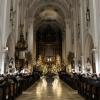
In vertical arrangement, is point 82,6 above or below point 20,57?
above

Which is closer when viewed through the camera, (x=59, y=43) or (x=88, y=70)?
(x=88, y=70)

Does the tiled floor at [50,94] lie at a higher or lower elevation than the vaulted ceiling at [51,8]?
lower

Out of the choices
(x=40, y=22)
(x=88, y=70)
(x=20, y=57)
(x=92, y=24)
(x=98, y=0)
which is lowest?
(x=88, y=70)

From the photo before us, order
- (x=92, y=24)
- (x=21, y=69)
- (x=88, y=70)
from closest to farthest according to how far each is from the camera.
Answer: (x=92, y=24) → (x=88, y=70) → (x=21, y=69)

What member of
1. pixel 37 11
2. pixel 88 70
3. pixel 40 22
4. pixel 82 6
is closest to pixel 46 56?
pixel 40 22

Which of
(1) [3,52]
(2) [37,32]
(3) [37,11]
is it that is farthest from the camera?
(2) [37,32]

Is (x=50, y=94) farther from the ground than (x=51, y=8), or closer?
closer

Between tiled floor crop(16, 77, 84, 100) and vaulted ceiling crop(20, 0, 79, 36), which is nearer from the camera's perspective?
tiled floor crop(16, 77, 84, 100)

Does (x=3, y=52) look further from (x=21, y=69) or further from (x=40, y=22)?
(x=40, y=22)

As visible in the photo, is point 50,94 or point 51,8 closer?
point 50,94

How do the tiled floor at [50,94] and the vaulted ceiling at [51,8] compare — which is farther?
the vaulted ceiling at [51,8]

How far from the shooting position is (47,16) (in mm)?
45656

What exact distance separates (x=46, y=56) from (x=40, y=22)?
26.0 ft

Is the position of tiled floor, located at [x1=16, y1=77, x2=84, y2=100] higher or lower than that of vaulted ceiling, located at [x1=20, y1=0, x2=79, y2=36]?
lower
